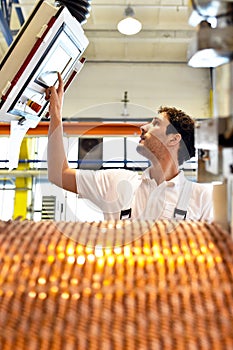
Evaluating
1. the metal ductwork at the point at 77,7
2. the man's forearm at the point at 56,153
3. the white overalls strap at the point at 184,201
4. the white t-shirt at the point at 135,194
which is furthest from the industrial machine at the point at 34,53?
the white overalls strap at the point at 184,201

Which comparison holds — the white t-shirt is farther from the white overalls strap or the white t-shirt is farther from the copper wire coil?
the copper wire coil

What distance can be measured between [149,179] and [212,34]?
4.02 ft

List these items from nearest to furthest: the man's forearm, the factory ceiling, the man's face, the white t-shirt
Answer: the white t-shirt, the man's forearm, the man's face, the factory ceiling

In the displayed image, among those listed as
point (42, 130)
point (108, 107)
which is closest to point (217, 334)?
point (42, 130)

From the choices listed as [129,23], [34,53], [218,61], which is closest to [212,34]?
[218,61]

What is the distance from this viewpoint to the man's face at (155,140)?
168cm

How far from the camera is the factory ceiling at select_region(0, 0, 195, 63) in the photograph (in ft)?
14.7

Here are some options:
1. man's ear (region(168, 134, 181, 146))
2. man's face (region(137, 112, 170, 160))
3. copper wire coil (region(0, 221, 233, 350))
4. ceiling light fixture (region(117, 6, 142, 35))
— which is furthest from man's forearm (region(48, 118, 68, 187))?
ceiling light fixture (region(117, 6, 142, 35))

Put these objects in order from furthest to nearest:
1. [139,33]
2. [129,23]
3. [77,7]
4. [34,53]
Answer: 1. [139,33]
2. [129,23]
3. [77,7]
4. [34,53]

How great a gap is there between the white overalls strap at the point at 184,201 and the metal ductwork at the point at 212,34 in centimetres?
87

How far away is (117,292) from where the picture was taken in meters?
0.34

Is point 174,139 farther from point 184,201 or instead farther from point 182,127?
point 184,201

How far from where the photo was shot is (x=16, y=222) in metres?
0.45

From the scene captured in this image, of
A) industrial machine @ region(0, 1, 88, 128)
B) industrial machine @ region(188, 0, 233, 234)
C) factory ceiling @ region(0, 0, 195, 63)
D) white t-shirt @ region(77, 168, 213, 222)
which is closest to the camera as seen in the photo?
industrial machine @ region(188, 0, 233, 234)
